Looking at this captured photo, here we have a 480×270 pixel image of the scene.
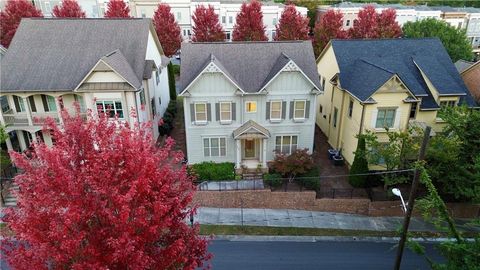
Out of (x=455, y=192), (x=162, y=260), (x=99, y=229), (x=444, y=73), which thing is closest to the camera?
(x=99, y=229)

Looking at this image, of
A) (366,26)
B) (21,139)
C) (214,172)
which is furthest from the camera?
(366,26)

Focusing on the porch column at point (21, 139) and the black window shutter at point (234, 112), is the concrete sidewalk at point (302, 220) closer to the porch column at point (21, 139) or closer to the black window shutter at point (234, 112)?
the black window shutter at point (234, 112)

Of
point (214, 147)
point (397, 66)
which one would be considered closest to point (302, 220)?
point (214, 147)

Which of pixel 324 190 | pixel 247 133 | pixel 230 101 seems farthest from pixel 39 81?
pixel 324 190

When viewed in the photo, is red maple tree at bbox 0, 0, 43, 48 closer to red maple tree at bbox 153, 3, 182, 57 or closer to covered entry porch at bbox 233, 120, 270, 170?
red maple tree at bbox 153, 3, 182, 57

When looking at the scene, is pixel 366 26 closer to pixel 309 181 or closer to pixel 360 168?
pixel 360 168

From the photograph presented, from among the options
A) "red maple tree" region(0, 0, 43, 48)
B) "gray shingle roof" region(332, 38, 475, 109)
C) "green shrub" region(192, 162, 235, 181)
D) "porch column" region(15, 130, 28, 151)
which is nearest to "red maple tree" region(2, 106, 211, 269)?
"green shrub" region(192, 162, 235, 181)

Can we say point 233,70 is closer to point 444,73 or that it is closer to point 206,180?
point 206,180
